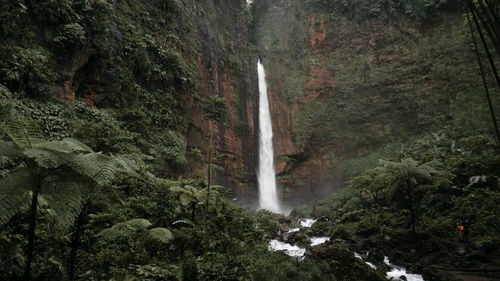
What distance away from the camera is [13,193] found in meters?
2.16

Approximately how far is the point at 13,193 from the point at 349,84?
1058 inches

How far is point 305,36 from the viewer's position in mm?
28812

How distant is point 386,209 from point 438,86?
16.6 m

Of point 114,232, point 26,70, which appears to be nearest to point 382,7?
point 26,70

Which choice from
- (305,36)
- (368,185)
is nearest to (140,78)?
(368,185)

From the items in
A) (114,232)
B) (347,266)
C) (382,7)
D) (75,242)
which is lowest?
(347,266)

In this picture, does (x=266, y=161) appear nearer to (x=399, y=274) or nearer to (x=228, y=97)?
(x=228, y=97)

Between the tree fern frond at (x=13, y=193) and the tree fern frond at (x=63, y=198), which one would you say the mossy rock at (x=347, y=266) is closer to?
the tree fern frond at (x=63, y=198)

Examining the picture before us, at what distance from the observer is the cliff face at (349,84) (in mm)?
21625

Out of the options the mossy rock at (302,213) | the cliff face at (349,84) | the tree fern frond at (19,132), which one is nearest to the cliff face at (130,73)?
the mossy rock at (302,213)

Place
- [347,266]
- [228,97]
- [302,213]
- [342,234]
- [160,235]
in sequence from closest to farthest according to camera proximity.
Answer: [160,235] < [347,266] < [342,234] < [302,213] < [228,97]

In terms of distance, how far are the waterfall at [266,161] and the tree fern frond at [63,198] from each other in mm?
20363

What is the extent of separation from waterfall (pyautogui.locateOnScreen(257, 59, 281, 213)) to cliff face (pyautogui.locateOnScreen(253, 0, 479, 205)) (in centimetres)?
85

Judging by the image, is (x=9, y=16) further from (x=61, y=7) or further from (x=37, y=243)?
(x=37, y=243)
